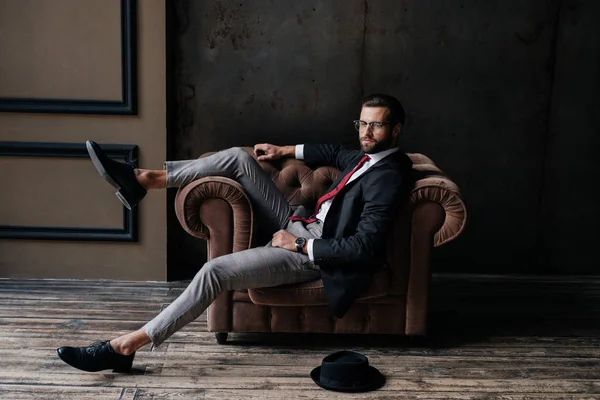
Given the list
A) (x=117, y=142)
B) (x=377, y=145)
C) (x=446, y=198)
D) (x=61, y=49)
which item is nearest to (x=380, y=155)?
(x=377, y=145)

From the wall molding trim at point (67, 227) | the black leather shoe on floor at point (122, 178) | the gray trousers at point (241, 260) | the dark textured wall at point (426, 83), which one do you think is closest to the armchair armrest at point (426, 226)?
the gray trousers at point (241, 260)

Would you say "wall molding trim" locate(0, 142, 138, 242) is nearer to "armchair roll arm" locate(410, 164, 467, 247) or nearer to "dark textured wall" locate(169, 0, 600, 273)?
"dark textured wall" locate(169, 0, 600, 273)

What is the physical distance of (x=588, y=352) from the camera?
10.5ft

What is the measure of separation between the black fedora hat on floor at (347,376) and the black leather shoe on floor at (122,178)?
3.49ft

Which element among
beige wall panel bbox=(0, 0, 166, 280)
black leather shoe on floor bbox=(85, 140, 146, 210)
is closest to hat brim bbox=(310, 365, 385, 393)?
black leather shoe on floor bbox=(85, 140, 146, 210)

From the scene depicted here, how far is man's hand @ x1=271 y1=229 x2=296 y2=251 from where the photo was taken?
2.99m

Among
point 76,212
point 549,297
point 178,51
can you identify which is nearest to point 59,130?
point 76,212

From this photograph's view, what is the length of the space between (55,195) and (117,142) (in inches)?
17.1

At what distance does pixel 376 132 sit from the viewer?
304 cm

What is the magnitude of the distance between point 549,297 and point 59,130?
2690mm

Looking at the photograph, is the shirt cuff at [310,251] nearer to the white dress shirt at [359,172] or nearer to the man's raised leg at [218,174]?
the white dress shirt at [359,172]

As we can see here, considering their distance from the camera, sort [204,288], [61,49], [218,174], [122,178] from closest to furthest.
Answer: [204,288]
[122,178]
[218,174]
[61,49]

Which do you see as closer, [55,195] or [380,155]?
[380,155]

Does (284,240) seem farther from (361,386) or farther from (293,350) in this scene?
(361,386)
